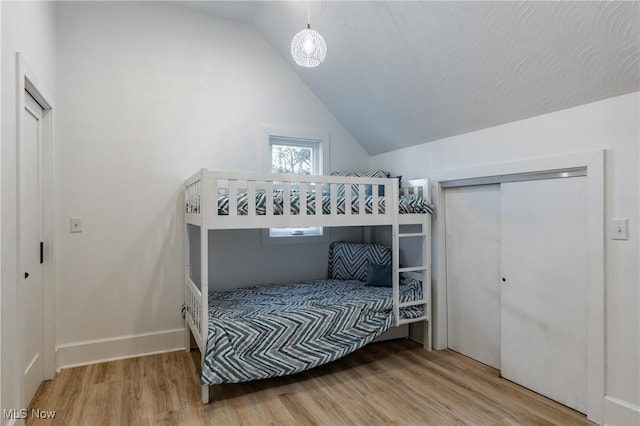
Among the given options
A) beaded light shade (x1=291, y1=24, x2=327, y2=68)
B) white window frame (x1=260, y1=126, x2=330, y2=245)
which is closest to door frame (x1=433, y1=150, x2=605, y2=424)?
beaded light shade (x1=291, y1=24, x2=327, y2=68)

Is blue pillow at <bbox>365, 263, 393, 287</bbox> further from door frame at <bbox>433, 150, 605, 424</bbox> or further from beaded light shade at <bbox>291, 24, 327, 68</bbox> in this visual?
beaded light shade at <bbox>291, 24, 327, 68</bbox>

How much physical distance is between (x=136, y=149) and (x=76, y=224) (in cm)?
77

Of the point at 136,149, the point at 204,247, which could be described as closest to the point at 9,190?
the point at 204,247

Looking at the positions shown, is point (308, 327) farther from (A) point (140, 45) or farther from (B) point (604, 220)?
(A) point (140, 45)

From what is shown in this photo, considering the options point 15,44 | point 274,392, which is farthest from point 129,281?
point 15,44

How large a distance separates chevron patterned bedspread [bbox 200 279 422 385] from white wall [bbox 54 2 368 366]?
667 millimetres

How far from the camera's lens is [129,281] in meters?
3.01

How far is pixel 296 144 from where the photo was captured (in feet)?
12.5

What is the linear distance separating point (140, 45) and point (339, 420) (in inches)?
130

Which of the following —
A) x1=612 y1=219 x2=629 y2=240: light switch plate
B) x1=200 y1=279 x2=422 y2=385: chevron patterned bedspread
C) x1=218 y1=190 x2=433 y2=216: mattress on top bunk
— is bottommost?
x1=200 y1=279 x2=422 y2=385: chevron patterned bedspread

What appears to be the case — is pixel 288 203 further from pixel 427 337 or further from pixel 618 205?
pixel 618 205

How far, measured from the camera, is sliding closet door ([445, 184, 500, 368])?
2.76 m

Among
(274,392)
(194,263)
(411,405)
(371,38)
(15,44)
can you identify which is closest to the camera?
(15,44)

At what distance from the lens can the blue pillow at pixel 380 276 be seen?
328 centimetres
